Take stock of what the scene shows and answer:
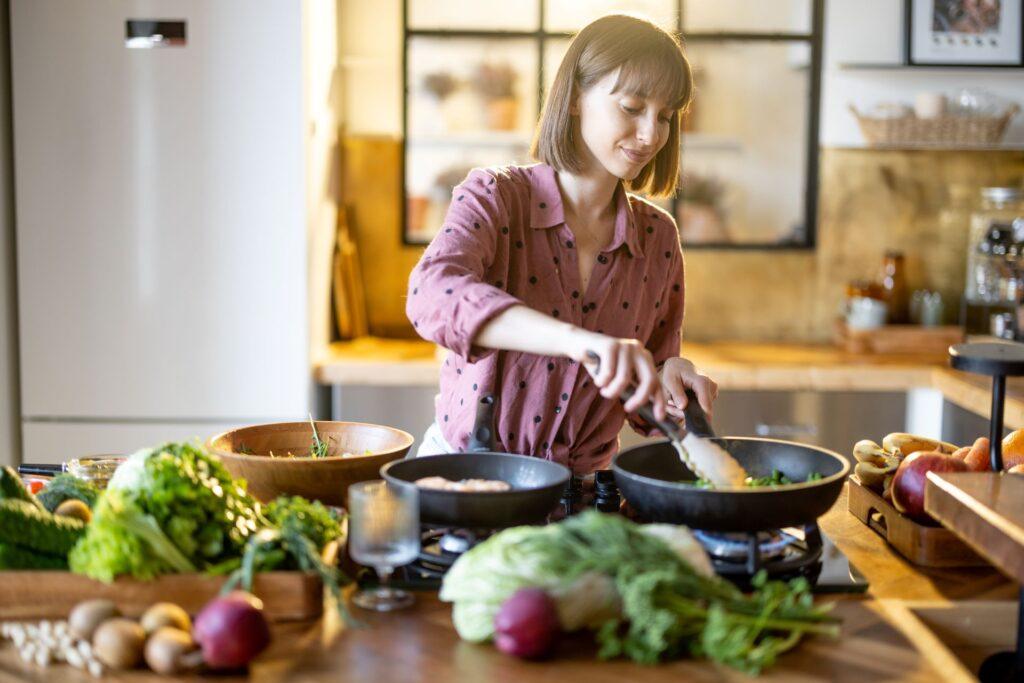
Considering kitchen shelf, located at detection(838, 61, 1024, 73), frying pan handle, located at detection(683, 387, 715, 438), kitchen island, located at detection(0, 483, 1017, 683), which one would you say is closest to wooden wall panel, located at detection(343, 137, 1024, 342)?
kitchen shelf, located at detection(838, 61, 1024, 73)

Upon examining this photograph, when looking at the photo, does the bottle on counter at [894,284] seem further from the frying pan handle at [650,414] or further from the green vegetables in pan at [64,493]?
the green vegetables in pan at [64,493]

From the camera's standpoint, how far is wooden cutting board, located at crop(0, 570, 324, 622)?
1.36 m

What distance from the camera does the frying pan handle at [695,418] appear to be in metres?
1.79

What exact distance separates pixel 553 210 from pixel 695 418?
51 centimetres

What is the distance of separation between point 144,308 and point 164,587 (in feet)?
7.38

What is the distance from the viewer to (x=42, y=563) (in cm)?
141

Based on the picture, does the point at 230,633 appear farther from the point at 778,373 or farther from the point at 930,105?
the point at 930,105

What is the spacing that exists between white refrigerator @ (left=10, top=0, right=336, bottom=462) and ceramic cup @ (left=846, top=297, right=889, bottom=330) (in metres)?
1.88

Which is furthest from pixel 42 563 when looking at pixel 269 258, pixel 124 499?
pixel 269 258

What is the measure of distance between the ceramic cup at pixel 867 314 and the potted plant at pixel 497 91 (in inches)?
54.4

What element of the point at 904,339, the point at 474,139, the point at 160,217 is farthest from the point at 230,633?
the point at 904,339

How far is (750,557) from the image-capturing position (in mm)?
1454

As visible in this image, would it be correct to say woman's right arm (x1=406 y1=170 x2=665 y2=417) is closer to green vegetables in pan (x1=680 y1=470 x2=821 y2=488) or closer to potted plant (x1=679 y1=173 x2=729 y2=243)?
green vegetables in pan (x1=680 y1=470 x2=821 y2=488)

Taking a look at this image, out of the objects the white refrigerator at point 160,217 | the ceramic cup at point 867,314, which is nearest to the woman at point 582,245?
the white refrigerator at point 160,217
